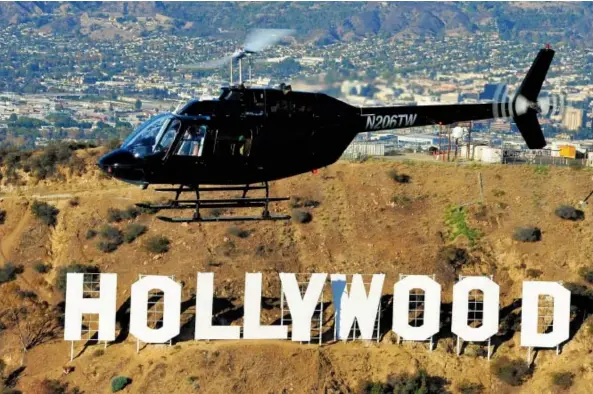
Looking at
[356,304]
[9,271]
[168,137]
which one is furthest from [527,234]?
[168,137]

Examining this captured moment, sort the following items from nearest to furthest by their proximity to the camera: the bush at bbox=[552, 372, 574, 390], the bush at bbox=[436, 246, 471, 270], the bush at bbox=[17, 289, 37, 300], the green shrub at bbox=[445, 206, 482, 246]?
the bush at bbox=[552, 372, 574, 390]
the bush at bbox=[17, 289, 37, 300]
the bush at bbox=[436, 246, 471, 270]
the green shrub at bbox=[445, 206, 482, 246]

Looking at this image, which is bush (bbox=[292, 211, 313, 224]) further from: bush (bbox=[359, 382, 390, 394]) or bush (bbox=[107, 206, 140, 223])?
bush (bbox=[359, 382, 390, 394])

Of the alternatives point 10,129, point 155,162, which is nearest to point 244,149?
point 155,162

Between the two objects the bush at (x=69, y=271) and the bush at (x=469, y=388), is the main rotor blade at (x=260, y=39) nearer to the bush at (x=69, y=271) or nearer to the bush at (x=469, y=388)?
the bush at (x=469, y=388)

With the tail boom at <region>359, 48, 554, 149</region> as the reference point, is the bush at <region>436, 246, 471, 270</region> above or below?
below

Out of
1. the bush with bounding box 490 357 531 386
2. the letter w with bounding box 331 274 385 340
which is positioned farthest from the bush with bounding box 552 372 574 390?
the letter w with bounding box 331 274 385 340

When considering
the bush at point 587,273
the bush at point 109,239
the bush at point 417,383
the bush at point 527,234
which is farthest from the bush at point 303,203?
the bush at point 417,383

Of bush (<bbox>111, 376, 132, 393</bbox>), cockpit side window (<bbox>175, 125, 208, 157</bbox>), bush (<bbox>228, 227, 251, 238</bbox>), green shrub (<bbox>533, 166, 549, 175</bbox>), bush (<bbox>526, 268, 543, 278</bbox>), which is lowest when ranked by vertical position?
bush (<bbox>111, 376, 132, 393</bbox>)
